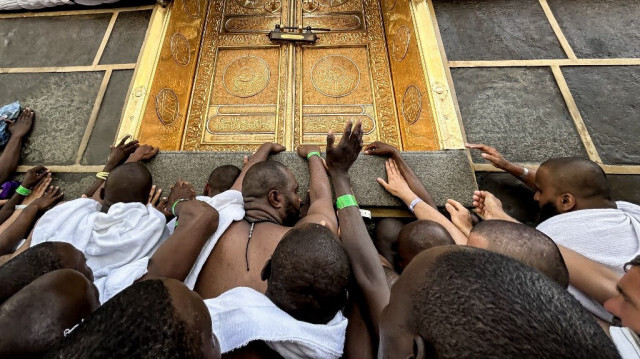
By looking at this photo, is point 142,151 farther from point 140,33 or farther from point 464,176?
point 464,176

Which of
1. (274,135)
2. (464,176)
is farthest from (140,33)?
(464,176)

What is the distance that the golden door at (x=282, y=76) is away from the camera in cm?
309

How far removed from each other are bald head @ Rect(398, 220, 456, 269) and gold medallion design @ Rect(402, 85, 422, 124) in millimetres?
1439


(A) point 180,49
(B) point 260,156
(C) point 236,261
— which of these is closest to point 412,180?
(B) point 260,156

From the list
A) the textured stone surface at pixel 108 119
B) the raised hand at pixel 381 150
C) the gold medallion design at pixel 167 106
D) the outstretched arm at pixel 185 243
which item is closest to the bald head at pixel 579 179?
the raised hand at pixel 381 150

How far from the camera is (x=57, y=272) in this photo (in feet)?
2.78

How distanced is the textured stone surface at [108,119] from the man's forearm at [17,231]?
2.49 feet

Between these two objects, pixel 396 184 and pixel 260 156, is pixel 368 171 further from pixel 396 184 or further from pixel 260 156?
pixel 260 156

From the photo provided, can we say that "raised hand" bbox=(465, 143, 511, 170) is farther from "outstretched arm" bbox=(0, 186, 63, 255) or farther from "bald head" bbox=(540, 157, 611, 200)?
"outstretched arm" bbox=(0, 186, 63, 255)

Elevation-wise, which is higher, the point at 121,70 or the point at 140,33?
the point at 140,33

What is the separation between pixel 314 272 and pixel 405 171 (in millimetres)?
1307

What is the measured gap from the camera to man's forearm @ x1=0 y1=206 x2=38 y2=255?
172 centimetres

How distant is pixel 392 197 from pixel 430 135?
0.83m

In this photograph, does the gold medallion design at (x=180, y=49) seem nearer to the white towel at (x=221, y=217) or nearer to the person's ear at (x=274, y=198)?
the white towel at (x=221, y=217)
